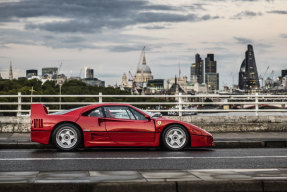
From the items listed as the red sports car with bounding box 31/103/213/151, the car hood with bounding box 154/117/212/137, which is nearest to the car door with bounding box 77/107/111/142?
the red sports car with bounding box 31/103/213/151

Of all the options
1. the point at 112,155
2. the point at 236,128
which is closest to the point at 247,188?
the point at 112,155

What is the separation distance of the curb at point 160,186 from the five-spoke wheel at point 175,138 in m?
5.34

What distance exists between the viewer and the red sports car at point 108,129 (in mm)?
11711

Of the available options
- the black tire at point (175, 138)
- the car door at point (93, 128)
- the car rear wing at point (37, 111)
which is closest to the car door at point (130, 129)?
the car door at point (93, 128)

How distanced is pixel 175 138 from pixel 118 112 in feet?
4.84

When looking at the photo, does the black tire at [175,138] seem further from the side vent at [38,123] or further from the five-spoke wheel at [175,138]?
the side vent at [38,123]

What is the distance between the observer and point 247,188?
6.52 metres

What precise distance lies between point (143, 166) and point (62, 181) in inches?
118

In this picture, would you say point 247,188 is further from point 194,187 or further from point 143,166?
point 143,166

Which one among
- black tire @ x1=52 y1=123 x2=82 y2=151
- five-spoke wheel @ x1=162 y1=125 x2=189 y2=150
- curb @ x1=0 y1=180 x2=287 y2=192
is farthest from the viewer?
five-spoke wheel @ x1=162 y1=125 x2=189 y2=150

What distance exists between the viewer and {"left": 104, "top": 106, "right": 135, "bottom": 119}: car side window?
39.1 ft

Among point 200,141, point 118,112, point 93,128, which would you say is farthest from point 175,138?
point 93,128

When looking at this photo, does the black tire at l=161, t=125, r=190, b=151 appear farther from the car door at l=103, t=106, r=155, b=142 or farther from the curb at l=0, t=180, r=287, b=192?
the curb at l=0, t=180, r=287, b=192

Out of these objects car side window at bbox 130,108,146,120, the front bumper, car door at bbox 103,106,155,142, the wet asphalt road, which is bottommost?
the wet asphalt road
